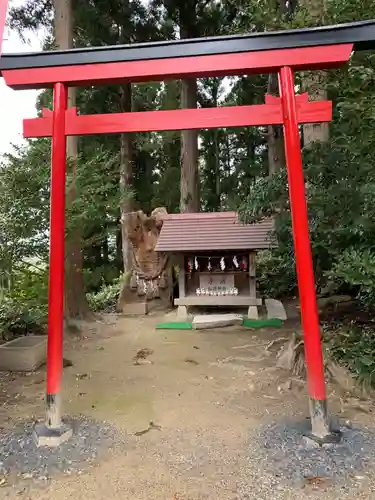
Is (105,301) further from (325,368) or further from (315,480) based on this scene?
(315,480)

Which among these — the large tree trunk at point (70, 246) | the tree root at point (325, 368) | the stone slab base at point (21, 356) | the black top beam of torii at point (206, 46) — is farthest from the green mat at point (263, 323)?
the black top beam of torii at point (206, 46)

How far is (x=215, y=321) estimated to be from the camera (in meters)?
7.47

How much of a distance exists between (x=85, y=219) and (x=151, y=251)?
3.55m

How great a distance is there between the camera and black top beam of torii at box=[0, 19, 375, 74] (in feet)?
10.00

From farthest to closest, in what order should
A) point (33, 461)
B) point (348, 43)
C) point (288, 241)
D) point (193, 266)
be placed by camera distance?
point (193, 266), point (288, 241), point (348, 43), point (33, 461)

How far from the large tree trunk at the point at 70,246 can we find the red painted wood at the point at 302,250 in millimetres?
4084

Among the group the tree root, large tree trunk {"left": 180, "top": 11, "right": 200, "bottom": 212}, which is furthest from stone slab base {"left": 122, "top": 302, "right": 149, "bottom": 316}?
the tree root

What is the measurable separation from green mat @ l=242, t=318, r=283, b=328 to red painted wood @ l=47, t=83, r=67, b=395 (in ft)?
15.4

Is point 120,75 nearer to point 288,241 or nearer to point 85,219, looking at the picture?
point 85,219

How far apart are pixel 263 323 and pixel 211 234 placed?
212 cm

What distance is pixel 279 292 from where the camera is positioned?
9.95 meters

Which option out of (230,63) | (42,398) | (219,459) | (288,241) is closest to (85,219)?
(42,398)

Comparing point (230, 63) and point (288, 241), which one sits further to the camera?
point (288, 241)

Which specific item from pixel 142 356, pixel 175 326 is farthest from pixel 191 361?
pixel 175 326
